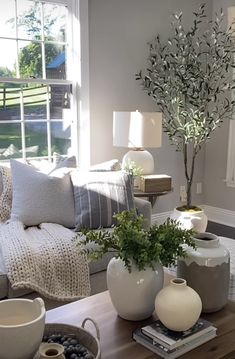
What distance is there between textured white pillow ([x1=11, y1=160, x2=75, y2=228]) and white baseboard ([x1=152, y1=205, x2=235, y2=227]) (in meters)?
1.67

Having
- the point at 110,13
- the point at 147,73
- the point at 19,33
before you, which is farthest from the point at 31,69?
the point at 147,73

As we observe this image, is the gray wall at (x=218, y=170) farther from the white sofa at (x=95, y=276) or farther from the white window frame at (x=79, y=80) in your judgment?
the white sofa at (x=95, y=276)

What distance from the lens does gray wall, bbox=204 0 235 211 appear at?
4379mm

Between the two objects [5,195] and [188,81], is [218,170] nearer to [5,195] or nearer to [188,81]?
[188,81]

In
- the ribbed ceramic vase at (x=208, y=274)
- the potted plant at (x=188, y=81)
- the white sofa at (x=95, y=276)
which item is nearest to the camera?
the ribbed ceramic vase at (x=208, y=274)

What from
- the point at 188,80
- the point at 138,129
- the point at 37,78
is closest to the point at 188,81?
the point at 188,80

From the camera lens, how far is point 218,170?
14.8 feet

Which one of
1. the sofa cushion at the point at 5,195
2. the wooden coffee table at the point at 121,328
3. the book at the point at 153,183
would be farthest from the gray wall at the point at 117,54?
the wooden coffee table at the point at 121,328

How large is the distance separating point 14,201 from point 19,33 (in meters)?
1.38

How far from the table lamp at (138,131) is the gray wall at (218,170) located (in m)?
1.37

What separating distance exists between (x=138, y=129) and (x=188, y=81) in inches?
34.2

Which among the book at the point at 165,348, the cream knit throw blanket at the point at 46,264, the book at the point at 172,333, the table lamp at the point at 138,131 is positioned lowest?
the cream knit throw blanket at the point at 46,264

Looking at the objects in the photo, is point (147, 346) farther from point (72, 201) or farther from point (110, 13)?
point (110, 13)

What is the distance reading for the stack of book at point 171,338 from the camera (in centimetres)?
129
